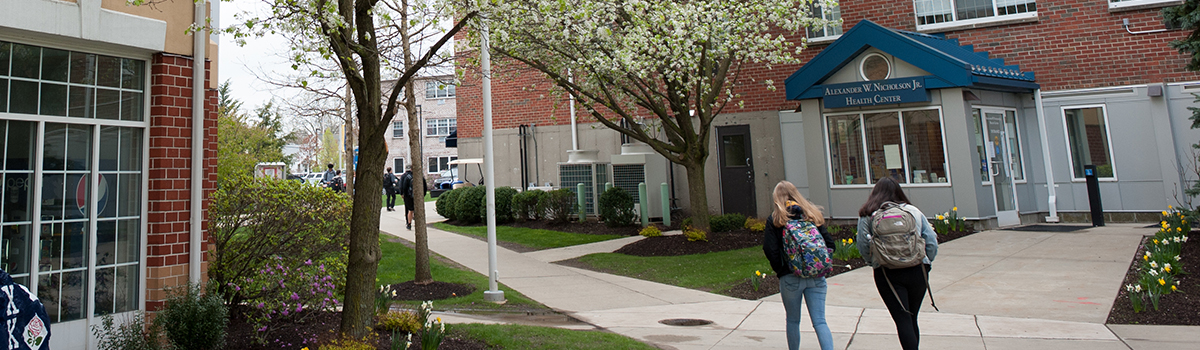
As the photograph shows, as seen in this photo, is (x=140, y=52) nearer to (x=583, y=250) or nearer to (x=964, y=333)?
(x=964, y=333)

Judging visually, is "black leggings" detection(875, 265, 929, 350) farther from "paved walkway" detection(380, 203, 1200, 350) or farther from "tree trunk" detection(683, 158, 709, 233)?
"tree trunk" detection(683, 158, 709, 233)

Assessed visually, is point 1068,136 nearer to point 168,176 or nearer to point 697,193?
point 697,193

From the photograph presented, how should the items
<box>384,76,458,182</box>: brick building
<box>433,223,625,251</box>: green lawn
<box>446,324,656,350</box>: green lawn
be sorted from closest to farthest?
<box>446,324,656,350</box>: green lawn < <box>433,223,625,251</box>: green lawn < <box>384,76,458,182</box>: brick building

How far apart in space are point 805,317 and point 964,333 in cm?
147

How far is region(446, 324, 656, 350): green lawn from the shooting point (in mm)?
5406

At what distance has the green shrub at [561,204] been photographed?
15.8 m

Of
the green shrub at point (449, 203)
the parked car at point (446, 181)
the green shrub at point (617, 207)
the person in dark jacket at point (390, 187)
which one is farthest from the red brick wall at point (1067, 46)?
the parked car at point (446, 181)

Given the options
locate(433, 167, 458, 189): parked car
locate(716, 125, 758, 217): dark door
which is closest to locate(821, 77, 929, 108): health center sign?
locate(716, 125, 758, 217): dark door

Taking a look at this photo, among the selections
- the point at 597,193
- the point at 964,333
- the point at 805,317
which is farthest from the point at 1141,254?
the point at 597,193

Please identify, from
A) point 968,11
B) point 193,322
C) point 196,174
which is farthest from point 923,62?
point 193,322

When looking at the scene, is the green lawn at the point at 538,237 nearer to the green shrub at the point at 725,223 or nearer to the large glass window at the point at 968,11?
the green shrub at the point at 725,223

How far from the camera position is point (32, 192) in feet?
14.4

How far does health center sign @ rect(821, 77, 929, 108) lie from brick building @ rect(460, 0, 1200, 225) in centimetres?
3

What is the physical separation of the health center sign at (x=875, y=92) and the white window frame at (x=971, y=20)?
10.6 feet
